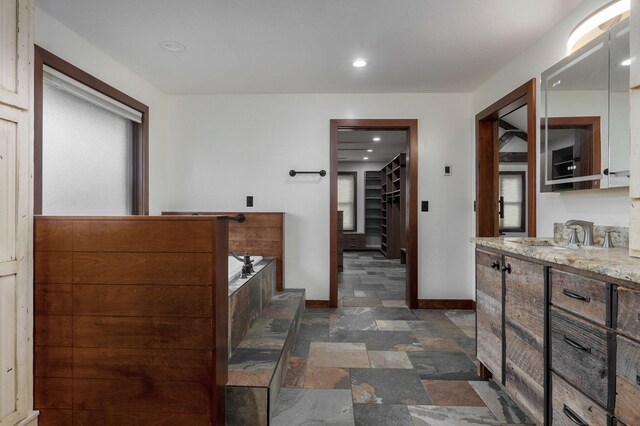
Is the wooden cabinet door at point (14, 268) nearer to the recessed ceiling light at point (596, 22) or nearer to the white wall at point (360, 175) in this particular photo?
the recessed ceiling light at point (596, 22)

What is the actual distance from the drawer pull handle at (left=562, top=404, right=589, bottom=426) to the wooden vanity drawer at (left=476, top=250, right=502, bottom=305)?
0.58m

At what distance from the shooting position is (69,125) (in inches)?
95.6

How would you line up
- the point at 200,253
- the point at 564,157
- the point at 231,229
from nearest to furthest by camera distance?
the point at 200,253, the point at 564,157, the point at 231,229

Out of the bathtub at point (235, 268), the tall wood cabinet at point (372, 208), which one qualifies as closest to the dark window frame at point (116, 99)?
the bathtub at point (235, 268)

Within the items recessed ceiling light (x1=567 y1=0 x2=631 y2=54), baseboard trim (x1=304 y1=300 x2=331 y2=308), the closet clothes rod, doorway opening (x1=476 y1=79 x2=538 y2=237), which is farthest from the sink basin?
baseboard trim (x1=304 y1=300 x2=331 y2=308)

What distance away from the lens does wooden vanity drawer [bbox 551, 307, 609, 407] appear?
1154 millimetres

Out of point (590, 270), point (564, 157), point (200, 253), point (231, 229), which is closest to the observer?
point (590, 270)

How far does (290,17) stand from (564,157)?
192 centimetres

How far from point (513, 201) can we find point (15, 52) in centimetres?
658

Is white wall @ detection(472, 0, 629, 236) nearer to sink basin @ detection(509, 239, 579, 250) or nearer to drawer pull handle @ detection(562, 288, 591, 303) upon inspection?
sink basin @ detection(509, 239, 579, 250)

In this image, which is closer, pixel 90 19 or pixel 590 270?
pixel 590 270

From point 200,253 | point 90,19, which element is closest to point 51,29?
point 90,19

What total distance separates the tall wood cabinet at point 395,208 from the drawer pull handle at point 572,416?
5.01 meters

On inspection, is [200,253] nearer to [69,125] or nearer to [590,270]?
[590,270]
